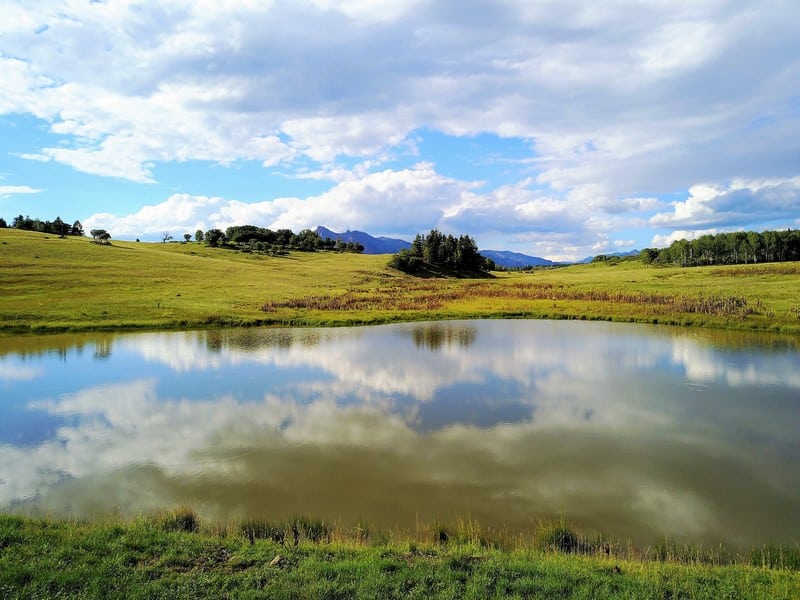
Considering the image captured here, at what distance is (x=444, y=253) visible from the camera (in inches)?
5463

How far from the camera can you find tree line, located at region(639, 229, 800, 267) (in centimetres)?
13875

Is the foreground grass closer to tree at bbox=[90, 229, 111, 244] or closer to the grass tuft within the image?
the grass tuft

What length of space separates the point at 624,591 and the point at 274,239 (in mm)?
157122

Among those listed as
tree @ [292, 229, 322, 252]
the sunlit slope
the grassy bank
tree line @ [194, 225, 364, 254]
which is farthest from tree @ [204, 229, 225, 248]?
the grassy bank

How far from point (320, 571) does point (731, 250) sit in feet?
582

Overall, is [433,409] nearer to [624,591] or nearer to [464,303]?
[624,591]

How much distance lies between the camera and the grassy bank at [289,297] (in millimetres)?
44469

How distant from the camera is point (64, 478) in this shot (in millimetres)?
13062

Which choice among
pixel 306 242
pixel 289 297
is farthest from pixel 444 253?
pixel 289 297

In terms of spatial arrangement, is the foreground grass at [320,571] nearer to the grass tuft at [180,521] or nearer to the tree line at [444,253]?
the grass tuft at [180,521]

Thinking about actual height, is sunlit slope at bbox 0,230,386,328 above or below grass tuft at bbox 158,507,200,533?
above

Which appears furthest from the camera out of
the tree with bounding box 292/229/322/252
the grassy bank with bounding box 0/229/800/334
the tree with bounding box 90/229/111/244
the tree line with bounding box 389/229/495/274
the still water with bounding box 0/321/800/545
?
the tree with bounding box 292/229/322/252

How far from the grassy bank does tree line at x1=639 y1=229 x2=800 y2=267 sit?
73.6 meters

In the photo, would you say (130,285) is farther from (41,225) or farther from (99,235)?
(41,225)
